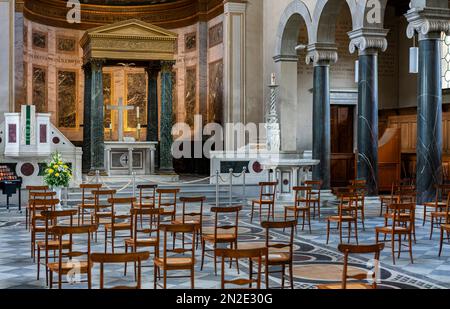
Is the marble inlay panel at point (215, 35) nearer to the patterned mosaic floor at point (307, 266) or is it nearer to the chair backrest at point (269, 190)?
the chair backrest at point (269, 190)

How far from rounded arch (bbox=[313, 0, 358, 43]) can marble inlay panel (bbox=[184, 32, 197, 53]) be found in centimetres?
737

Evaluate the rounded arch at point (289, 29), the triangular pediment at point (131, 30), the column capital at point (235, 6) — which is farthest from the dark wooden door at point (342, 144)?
the triangular pediment at point (131, 30)

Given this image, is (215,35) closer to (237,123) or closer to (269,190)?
(237,123)

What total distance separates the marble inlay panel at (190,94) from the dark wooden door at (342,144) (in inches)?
215

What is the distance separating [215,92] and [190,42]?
2671mm

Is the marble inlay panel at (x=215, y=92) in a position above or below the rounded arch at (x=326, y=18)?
below

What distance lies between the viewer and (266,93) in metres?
Result: 21.2

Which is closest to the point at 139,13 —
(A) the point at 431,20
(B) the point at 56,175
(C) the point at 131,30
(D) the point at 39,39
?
(D) the point at 39,39

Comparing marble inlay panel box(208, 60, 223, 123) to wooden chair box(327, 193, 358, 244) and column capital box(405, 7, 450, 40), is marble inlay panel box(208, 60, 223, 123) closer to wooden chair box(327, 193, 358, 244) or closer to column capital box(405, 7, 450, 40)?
column capital box(405, 7, 450, 40)

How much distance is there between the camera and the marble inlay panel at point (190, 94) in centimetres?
2391

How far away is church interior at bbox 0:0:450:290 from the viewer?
1153 cm

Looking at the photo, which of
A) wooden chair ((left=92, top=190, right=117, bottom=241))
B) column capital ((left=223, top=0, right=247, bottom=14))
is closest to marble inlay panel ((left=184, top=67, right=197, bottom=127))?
column capital ((left=223, top=0, right=247, bottom=14))
